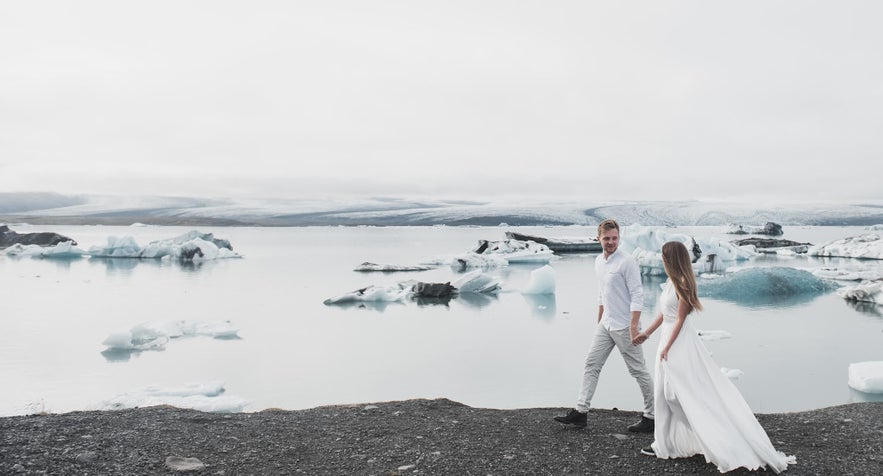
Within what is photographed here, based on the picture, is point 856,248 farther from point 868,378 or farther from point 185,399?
point 185,399

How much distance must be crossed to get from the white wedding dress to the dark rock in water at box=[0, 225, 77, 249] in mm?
43714

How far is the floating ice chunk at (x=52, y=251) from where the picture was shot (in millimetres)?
34500

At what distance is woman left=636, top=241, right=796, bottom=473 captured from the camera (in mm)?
3820

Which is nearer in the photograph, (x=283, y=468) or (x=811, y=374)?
(x=283, y=468)

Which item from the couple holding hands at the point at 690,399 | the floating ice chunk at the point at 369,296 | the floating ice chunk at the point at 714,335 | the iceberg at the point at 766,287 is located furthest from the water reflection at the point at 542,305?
the couple holding hands at the point at 690,399

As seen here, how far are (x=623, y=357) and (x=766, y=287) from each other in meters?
15.4

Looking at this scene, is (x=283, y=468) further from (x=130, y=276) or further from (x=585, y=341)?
(x=130, y=276)

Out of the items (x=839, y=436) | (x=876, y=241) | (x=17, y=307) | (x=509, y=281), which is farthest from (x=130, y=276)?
(x=876, y=241)

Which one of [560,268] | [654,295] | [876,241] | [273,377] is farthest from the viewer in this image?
[876,241]

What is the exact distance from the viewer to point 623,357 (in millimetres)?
4672

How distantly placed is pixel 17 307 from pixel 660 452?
17613mm

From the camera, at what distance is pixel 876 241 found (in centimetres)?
3397

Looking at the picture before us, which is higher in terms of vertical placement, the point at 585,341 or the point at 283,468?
the point at 283,468

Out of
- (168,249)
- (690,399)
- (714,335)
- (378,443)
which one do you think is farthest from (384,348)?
(168,249)
